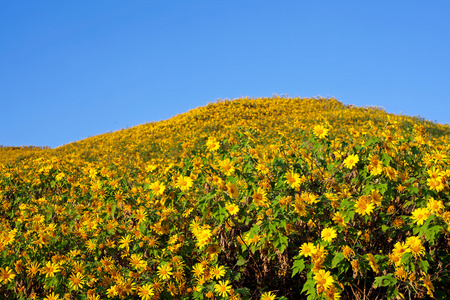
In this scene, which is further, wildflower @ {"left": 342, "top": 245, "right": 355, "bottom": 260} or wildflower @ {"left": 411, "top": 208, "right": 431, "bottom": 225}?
wildflower @ {"left": 411, "top": 208, "right": 431, "bottom": 225}

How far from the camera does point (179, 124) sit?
2434 cm

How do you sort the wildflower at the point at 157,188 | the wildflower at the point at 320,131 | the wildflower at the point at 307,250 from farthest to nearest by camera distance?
the wildflower at the point at 320,131, the wildflower at the point at 157,188, the wildflower at the point at 307,250

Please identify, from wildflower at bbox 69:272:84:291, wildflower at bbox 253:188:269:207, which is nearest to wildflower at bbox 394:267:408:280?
wildflower at bbox 253:188:269:207

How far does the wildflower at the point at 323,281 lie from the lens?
9.46 ft

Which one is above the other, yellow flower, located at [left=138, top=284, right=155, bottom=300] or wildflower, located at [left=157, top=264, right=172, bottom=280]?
wildflower, located at [left=157, top=264, right=172, bottom=280]

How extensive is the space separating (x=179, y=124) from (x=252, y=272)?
20696 mm

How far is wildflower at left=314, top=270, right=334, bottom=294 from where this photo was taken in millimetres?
2884

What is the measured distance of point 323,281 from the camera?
9.58ft

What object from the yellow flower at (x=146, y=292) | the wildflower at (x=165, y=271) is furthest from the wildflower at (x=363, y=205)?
the yellow flower at (x=146, y=292)

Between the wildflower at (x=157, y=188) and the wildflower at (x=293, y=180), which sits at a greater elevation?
the wildflower at (x=157, y=188)

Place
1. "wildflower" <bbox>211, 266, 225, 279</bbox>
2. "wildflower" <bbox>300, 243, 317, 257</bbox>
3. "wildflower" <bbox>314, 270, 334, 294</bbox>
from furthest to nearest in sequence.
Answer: "wildflower" <bbox>211, 266, 225, 279</bbox> < "wildflower" <bbox>300, 243, 317, 257</bbox> < "wildflower" <bbox>314, 270, 334, 294</bbox>

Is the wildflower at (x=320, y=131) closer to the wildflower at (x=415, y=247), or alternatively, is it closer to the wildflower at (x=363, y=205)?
the wildflower at (x=363, y=205)

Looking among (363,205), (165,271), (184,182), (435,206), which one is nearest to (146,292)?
(165,271)

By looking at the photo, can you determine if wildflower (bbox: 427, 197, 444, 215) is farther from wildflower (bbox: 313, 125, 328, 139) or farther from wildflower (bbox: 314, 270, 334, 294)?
wildflower (bbox: 313, 125, 328, 139)
